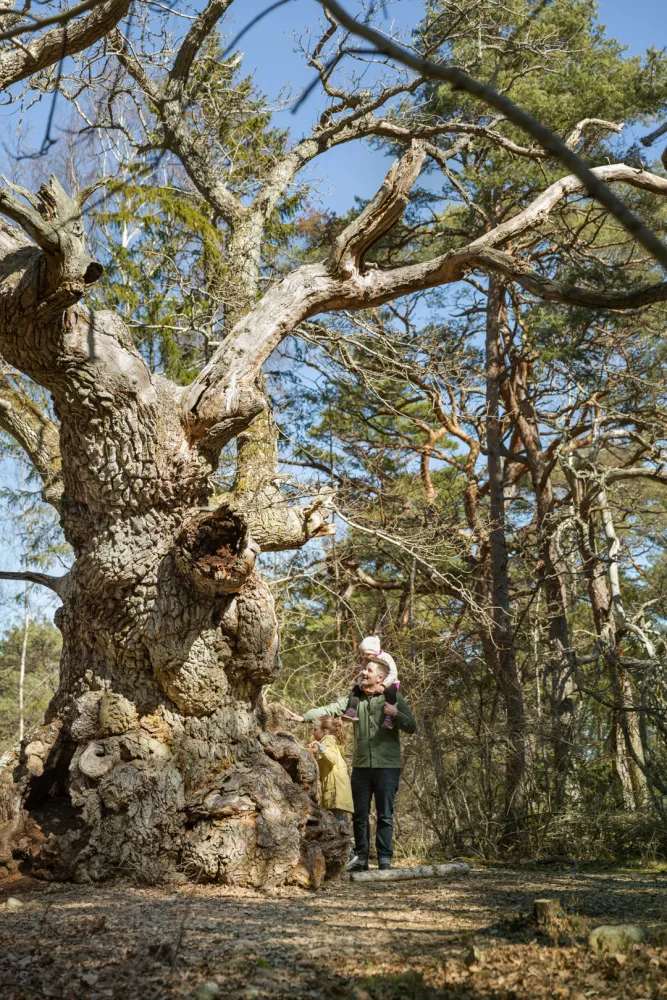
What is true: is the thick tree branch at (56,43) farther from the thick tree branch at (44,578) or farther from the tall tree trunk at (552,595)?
the tall tree trunk at (552,595)

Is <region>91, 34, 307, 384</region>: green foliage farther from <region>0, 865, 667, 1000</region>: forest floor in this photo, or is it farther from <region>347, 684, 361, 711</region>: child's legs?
<region>0, 865, 667, 1000</region>: forest floor

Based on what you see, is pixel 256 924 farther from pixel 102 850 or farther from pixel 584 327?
pixel 584 327

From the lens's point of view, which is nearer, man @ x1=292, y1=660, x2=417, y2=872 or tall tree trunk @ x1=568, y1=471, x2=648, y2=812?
man @ x1=292, y1=660, x2=417, y2=872

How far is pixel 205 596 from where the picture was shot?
5.90 metres

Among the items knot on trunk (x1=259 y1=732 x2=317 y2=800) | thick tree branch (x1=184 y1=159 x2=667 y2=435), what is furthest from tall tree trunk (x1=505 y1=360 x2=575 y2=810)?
thick tree branch (x1=184 y1=159 x2=667 y2=435)

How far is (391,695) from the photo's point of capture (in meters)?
6.57

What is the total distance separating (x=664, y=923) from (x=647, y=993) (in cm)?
107

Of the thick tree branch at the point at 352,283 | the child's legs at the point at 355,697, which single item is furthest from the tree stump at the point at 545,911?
the thick tree branch at the point at 352,283

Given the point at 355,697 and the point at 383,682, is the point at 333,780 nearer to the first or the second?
the point at 355,697

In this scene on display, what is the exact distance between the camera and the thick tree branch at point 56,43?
538cm

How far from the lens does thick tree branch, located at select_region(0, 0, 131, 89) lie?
5.38 metres

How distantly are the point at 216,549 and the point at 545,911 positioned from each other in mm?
2914

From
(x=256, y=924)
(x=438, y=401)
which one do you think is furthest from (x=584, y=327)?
(x=256, y=924)

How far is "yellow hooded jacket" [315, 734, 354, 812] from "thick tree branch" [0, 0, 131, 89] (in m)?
Result: 5.42
